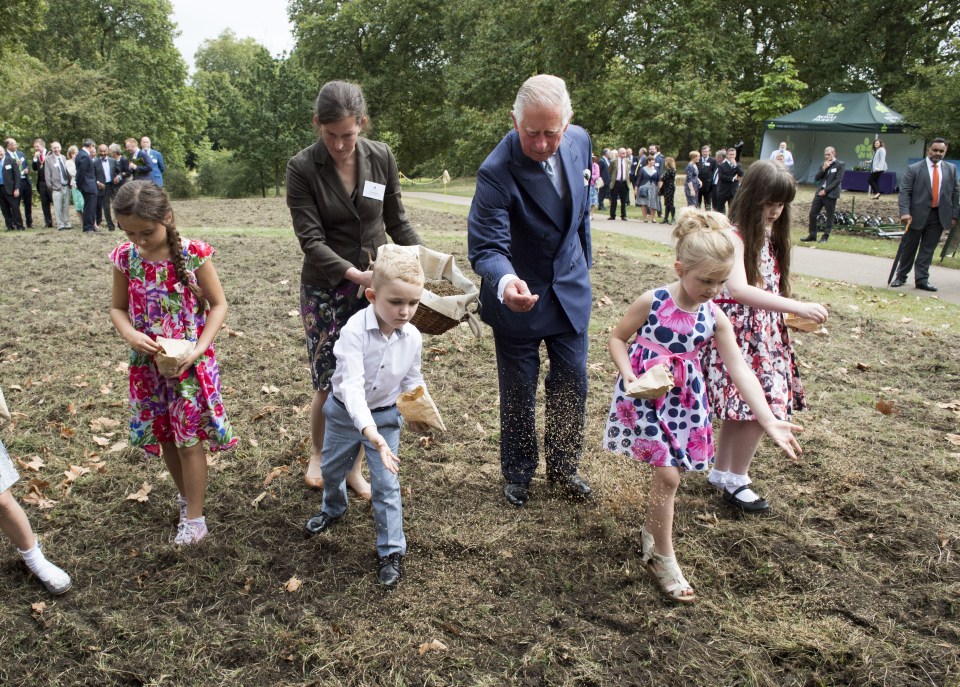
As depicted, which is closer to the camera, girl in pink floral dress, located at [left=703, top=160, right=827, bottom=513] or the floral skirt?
girl in pink floral dress, located at [left=703, top=160, right=827, bottom=513]

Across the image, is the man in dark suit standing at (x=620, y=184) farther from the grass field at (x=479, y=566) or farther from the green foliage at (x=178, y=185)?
the green foliage at (x=178, y=185)

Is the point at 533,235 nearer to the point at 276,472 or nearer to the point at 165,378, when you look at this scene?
the point at 165,378

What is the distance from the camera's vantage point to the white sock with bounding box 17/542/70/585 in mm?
3145

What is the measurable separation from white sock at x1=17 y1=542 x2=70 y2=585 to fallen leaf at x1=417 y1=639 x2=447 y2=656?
1.66 m

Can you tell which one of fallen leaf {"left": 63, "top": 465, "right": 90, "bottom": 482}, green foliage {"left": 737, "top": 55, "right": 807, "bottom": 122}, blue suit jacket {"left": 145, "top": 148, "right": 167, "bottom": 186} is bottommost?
fallen leaf {"left": 63, "top": 465, "right": 90, "bottom": 482}

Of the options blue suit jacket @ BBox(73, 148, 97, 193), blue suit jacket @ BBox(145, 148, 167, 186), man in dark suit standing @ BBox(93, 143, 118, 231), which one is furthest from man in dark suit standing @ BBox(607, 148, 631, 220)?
blue suit jacket @ BBox(73, 148, 97, 193)

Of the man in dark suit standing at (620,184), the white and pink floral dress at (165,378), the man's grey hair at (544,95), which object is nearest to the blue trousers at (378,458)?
the white and pink floral dress at (165,378)

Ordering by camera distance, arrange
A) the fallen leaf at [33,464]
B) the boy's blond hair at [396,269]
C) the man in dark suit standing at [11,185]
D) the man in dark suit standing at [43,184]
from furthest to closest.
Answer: the man in dark suit standing at [43,184], the man in dark suit standing at [11,185], the fallen leaf at [33,464], the boy's blond hair at [396,269]

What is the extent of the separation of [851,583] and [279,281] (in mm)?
7803

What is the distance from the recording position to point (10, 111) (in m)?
29.2

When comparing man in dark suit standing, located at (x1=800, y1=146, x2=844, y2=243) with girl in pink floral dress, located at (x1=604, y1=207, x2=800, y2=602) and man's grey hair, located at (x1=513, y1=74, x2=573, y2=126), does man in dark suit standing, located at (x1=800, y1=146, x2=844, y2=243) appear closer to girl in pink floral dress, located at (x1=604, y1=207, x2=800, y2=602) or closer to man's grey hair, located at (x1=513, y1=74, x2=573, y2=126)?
girl in pink floral dress, located at (x1=604, y1=207, x2=800, y2=602)

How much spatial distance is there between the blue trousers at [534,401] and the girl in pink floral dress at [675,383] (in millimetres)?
595

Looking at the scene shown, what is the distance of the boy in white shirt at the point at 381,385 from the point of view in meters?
2.89

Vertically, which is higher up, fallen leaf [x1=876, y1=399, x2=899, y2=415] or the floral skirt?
the floral skirt
